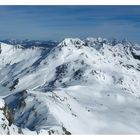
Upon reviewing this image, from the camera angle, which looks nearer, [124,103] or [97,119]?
[97,119]

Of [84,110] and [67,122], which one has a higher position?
[67,122]

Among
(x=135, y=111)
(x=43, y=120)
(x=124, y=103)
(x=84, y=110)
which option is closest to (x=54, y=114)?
(x=43, y=120)

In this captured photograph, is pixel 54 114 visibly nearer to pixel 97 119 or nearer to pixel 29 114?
pixel 29 114
